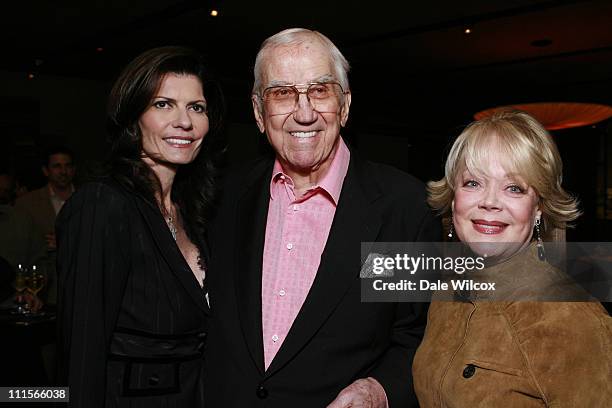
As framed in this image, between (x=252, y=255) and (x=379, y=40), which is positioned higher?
(x=379, y=40)

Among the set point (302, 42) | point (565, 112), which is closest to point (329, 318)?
point (302, 42)

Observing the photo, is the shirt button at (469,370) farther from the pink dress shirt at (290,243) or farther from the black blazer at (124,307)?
the black blazer at (124,307)

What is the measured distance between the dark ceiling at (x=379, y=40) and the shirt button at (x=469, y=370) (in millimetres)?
4828

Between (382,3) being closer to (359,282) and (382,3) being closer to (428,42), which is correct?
(428,42)

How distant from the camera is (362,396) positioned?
5.79ft

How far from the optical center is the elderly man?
180 cm

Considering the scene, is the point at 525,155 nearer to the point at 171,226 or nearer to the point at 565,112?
the point at 171,226

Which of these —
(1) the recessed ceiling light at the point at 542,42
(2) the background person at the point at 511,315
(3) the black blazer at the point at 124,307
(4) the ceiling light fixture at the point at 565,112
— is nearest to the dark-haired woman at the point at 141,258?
(3) the black blazer at the point at 124,307

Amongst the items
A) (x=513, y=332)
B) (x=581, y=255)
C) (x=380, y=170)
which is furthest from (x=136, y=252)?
(x=581, y=255)

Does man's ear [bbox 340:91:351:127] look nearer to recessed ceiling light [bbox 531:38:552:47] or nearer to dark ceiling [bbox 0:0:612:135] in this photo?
dark ceiling [bbox 0:0:612:135]

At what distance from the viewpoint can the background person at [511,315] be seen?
1388 millimetres

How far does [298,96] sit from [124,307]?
900mm

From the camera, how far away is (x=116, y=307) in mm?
1792

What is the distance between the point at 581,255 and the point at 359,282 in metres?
5.74
